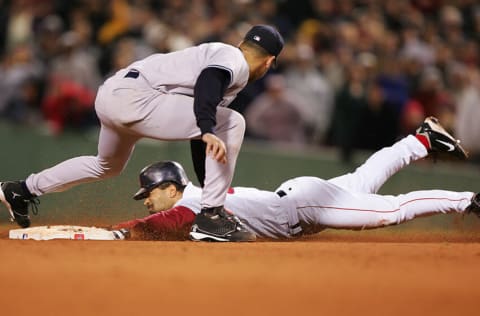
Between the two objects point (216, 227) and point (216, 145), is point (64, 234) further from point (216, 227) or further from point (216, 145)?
point (216, 145)

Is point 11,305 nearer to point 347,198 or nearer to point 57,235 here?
point 57,235

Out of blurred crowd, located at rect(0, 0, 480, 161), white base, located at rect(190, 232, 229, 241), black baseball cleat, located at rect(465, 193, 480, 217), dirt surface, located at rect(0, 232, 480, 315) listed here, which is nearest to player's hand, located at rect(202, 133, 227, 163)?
dirt surface, located at rect(0, 232, 480, 315)

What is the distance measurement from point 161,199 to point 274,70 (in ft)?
14.5

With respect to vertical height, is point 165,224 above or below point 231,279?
below

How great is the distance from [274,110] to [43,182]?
4.62 metres

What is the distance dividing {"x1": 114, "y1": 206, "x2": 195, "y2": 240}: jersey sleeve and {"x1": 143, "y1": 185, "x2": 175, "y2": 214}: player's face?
27cm

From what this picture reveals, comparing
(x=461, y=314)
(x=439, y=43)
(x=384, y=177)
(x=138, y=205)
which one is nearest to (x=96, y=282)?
(x=461, y=314)

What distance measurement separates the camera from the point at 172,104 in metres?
5.43

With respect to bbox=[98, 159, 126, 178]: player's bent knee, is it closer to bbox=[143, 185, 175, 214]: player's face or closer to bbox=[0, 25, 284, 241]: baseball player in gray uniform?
bbox=[0, 25, 284, 241]: baseball player in gray uniform

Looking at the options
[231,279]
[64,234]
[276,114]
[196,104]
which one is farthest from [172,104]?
[276,114]

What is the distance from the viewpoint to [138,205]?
7.60 meters

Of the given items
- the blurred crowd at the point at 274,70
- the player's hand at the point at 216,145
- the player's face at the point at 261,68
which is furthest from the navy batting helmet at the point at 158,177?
the blurred crowd at the point at 274,70

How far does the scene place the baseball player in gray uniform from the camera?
533cm

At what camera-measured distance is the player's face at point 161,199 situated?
6148 millimetres
